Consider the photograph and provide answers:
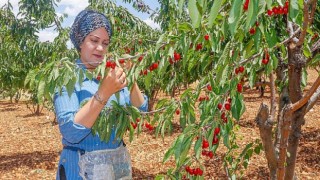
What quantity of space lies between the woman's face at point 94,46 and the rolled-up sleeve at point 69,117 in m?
0.24

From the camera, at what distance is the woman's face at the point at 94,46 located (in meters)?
2.32

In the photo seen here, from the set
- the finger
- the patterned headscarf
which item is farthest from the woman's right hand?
the patterned headscarf

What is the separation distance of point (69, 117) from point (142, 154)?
7.03 meters

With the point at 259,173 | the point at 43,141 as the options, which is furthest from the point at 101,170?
the point at 43,141

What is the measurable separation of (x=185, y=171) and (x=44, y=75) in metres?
0.89

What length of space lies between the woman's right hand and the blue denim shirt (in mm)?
158

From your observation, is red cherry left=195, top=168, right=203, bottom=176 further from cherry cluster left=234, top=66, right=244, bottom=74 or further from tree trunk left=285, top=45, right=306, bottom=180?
tree trunk left=285, top=45, right=306, bottom=180

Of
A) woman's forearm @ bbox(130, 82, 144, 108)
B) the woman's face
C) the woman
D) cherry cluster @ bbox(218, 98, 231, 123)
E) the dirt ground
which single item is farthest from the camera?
the dirt ground

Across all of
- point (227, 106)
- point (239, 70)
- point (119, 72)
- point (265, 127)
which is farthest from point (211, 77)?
point (265, 127)

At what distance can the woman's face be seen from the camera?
7.61ft

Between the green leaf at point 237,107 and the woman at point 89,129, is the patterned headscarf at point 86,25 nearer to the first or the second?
the woman at point 89,129

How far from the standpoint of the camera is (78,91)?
2.32 metres

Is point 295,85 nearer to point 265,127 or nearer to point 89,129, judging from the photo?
point 265,127

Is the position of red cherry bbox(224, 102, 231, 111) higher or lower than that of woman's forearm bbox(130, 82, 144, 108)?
lower
